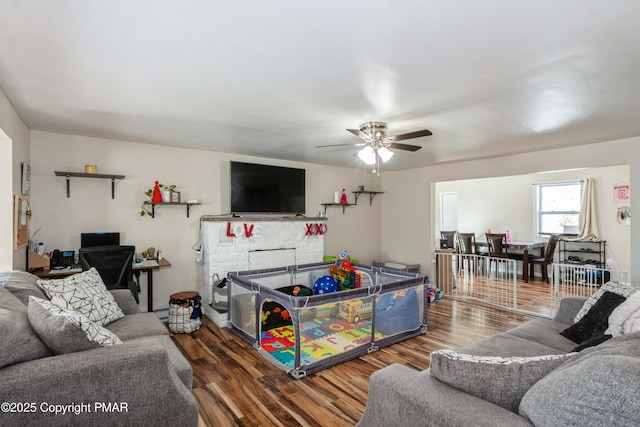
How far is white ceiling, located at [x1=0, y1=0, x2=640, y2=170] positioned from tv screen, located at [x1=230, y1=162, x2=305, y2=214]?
1.27 metres

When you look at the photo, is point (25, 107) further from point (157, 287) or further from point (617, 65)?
point (617, 65)

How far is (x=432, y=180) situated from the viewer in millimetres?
5824

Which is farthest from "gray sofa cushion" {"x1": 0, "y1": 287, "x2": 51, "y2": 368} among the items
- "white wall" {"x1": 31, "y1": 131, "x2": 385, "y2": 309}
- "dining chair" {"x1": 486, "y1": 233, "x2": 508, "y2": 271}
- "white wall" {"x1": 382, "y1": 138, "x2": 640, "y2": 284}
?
"dining chair" {"x1": 486, "y1": 233, "x2": 508, "y2": 271}

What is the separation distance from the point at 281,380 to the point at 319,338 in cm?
87

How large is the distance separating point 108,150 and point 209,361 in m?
2.78

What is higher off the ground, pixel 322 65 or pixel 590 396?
pixel 322 65

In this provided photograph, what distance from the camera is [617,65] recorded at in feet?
6.41

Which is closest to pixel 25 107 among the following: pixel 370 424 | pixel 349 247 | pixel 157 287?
pixel 157 287

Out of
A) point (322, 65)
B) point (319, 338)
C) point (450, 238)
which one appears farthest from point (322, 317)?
point (450, 238)

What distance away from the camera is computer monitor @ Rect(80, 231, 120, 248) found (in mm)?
3711

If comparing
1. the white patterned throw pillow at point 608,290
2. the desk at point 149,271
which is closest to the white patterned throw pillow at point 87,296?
the desk at point 149,271

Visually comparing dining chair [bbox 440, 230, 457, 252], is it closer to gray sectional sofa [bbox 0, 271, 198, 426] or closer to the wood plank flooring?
the wood plank flooring

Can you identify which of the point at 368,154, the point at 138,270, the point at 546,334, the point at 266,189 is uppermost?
the point at 368,154

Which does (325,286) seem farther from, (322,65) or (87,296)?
(322,65)
